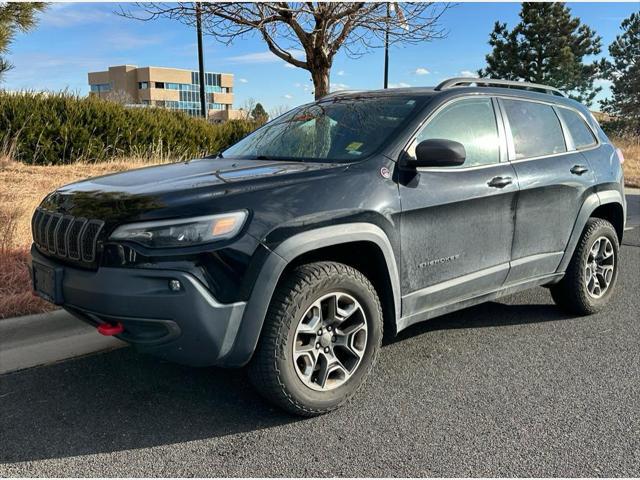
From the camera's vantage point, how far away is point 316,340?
312 cm

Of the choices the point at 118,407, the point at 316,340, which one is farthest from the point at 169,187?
the point at 118,407

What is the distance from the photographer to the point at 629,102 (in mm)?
40562

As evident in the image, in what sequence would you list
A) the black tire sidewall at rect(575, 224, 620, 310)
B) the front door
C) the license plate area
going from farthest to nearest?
1. the black tire sidewall at rect(575, 224, 620, 310)
2. the front door
3. the license plate area

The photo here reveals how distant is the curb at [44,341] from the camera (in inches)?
148

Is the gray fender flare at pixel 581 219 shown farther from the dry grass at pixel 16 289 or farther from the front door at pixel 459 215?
the dry grass at pixel 16 289

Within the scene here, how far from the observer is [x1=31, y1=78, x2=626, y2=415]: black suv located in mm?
A: 2725

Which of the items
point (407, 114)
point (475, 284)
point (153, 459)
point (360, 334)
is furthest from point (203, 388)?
point (407, 114)

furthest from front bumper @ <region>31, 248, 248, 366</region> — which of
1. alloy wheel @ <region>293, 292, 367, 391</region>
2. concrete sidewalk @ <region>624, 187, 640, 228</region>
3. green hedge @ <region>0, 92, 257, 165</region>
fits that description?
green hedge @ <region>0, 92, 257, 165</region>

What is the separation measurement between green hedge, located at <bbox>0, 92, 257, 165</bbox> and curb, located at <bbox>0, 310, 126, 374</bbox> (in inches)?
281

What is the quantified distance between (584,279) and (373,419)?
250 cm

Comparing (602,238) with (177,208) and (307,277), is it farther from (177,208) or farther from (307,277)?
(177,208)

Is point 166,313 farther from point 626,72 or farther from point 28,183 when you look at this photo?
point 626,72

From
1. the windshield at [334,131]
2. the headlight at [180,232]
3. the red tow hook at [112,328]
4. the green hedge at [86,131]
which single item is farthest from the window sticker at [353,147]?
the green hedge at [86,131]

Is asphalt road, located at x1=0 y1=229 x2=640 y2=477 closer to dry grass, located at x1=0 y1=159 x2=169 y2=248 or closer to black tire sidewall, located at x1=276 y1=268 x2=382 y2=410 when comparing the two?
black tire sidewall, located at x1=276 y1=268 x2=382 y2=410
